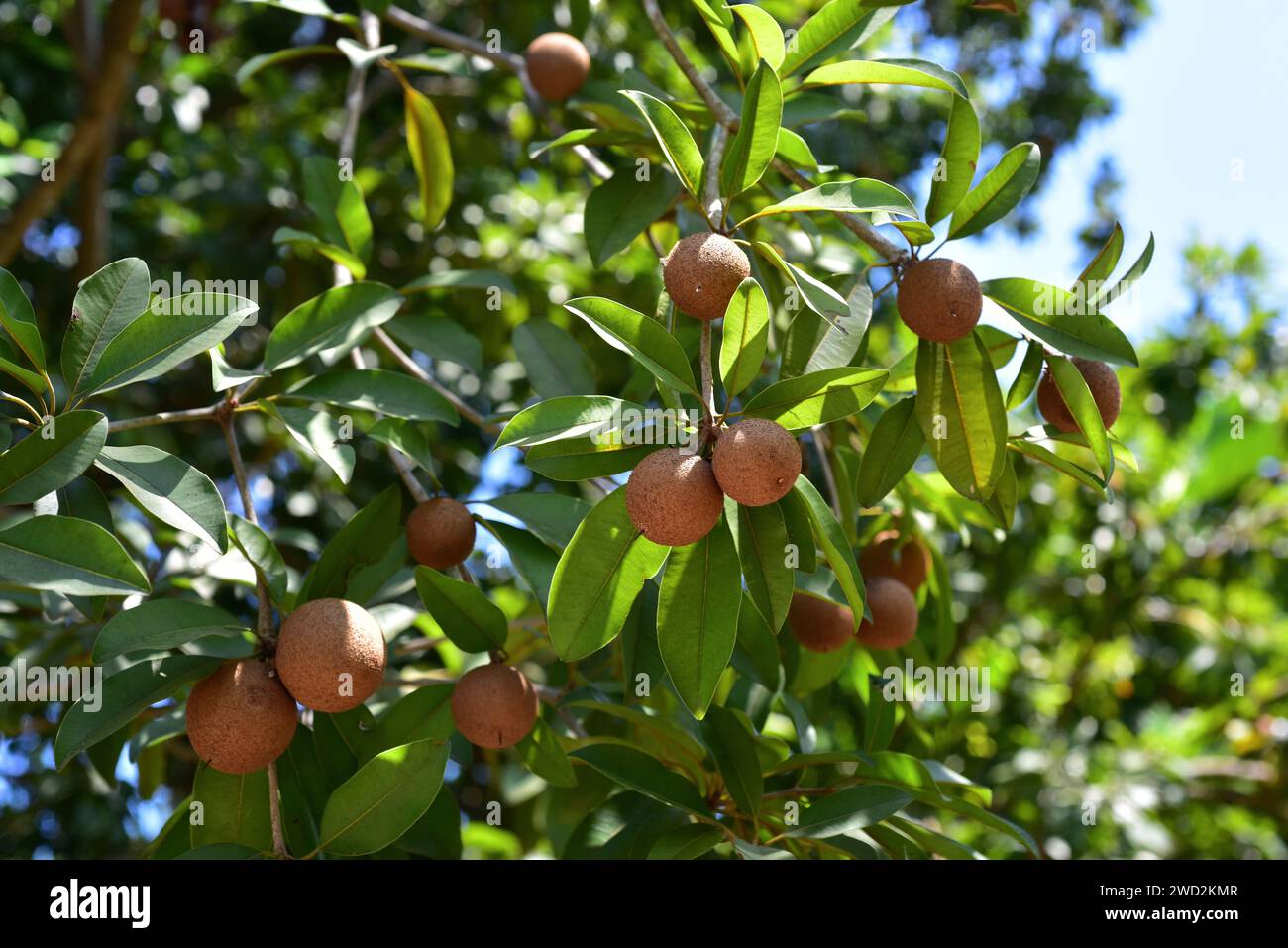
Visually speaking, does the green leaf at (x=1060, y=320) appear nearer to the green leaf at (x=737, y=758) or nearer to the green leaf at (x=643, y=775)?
the green leaf at (x=737, y=758)

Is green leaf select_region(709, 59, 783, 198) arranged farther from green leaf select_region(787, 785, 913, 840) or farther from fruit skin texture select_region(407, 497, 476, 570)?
green leaf select_region(787, 785, 913, 840)

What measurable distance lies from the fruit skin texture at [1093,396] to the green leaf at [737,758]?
627mm

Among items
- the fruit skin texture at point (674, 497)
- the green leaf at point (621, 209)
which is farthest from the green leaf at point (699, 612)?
the green leaf at point (621, 209)

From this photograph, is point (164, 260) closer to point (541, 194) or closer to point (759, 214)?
point (541, 194)

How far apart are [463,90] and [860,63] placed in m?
1.99

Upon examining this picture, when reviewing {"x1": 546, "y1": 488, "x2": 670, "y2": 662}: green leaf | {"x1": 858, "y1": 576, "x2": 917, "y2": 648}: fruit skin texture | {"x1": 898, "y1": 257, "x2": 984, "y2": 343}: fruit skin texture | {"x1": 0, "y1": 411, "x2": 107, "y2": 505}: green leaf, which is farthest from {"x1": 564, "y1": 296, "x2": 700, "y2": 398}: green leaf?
{"x1": 858, "y1": 576, "x2": 917, "y2": 648}: fruit skin texture

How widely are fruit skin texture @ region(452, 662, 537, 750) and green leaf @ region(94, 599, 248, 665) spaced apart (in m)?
0.31

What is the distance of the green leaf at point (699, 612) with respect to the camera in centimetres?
135

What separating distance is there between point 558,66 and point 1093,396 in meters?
1.18

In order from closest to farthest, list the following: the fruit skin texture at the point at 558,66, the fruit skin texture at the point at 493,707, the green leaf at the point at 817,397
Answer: the green leaf at the point at 817,397 < the fruit skin texture at the point at 493,707 < the fruit skin texture at the point at 558,66

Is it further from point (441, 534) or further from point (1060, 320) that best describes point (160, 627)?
point (1060, 320)

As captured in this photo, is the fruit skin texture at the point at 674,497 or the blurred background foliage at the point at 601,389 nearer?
the fruit skin texture at the point at 674,497

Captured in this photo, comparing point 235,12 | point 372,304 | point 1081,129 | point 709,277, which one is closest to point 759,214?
point 709,277

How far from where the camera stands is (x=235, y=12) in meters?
4.02
